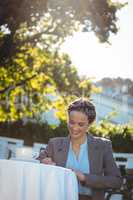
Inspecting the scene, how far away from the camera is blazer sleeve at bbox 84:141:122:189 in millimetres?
4059

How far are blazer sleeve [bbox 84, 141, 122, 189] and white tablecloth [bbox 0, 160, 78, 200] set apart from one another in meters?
0.81

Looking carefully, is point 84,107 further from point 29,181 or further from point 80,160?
point 29,181

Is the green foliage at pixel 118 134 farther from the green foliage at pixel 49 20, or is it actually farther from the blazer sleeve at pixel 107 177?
the blazer sleeve at pixel 107 177

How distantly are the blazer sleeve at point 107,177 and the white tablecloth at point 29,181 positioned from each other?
0.81 m

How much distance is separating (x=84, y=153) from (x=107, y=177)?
0.33 meters

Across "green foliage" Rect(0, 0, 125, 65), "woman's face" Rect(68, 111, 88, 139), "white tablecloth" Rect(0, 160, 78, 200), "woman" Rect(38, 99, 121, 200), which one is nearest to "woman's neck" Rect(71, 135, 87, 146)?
"woman" Rect(38, 99, 121, 200)

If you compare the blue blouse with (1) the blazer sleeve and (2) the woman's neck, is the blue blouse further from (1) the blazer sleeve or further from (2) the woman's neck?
(1) the blazer sleeve

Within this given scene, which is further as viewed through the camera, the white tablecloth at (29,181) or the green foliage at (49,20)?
the green foliage at (49,20)

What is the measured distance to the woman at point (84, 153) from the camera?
13.7 ft

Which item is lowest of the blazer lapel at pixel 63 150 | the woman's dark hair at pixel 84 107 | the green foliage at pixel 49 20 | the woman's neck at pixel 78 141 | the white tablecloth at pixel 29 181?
the white tablecloth at pixel 29 181

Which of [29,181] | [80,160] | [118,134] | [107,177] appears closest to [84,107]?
[80,160]

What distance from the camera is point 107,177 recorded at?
4.16 meters

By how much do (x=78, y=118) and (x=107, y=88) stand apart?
164 ft

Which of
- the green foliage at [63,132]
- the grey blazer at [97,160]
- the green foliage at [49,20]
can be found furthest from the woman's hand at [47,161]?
the green foliage at [49,20]
